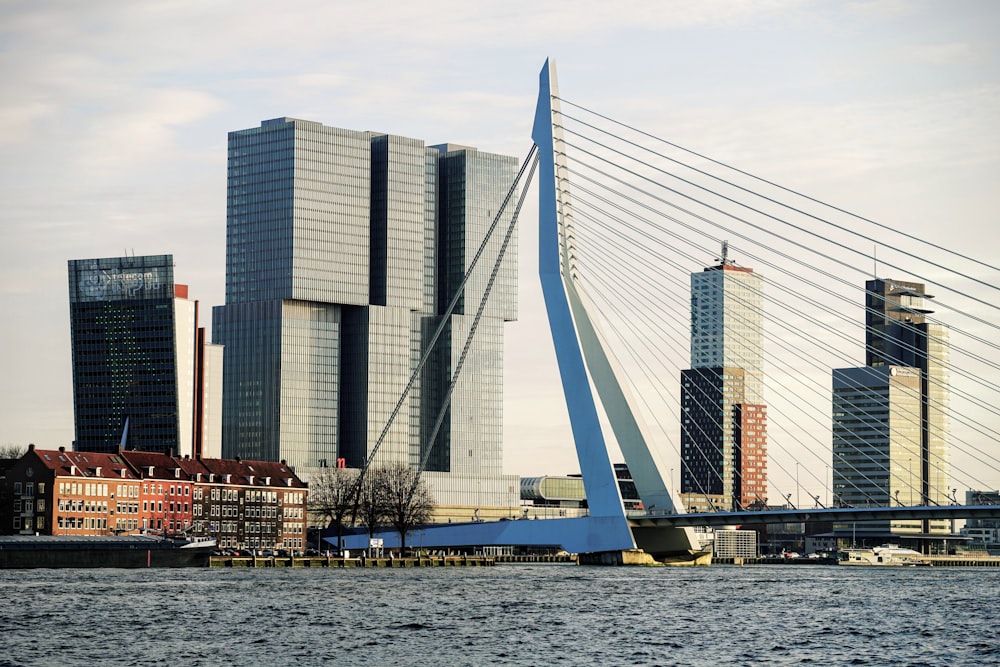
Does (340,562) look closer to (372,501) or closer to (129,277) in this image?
(372,501)

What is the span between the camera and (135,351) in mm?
178125

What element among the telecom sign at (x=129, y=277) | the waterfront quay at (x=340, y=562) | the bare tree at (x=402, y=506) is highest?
the telecom sign at (x=129, y=277)

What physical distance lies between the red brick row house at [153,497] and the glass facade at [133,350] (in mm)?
19586

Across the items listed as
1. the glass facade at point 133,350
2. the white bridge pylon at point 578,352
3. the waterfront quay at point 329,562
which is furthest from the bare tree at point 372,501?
the white bridge pylon at point 578,352

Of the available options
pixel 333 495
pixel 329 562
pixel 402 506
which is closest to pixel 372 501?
pixel 402 506

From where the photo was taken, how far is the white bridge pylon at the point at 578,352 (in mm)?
86938

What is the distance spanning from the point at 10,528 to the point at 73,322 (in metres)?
53.9

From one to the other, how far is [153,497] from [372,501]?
65.6 ft

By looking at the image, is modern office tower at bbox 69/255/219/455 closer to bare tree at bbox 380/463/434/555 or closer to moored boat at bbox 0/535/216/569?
bare tree at bbox 380/463/434/555

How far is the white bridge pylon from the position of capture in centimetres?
8694

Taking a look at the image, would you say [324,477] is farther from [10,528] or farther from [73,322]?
[10,528]

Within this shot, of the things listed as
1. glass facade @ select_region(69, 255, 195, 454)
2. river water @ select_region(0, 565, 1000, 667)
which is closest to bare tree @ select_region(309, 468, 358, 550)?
glass facade @ select_region(69, 255, 195, 454)

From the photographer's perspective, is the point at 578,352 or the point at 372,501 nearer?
the point at 578,352

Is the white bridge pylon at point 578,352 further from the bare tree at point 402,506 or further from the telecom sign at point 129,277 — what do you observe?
the telecom sign at point 129,277
